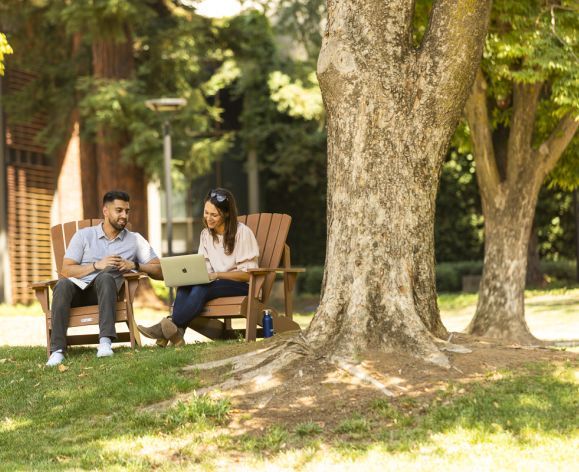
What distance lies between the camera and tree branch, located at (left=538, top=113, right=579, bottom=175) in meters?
13.0

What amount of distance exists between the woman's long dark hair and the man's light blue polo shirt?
674 mm

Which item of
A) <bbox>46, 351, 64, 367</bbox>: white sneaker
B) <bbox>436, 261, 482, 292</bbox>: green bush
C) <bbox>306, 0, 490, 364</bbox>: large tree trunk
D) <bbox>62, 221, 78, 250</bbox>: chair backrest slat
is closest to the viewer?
<bbox>306, 0, 490, 364</bbox>: large tree trunk

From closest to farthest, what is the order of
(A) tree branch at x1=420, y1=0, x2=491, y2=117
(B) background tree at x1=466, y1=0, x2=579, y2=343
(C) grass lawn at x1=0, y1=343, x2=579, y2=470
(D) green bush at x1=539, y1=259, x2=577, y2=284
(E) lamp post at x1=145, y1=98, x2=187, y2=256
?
(C) grass lawn at x1=0, y1=343, x2=579, y2=470 → (A) tree branch at x1=420, y1=0, x2=491, y2=117 → (B) background tree at x1=466, y1=0, x2=579, y2=343 → (E) lamp post at x1=145, y1=98, x2=187, y2=256 → (D) green bush at x1=539, y1=259, x2=577, y2=284

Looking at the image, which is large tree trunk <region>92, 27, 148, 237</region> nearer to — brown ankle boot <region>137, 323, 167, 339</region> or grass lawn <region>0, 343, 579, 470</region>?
brown ankle boot <region>137, 323, 167, 339</region>

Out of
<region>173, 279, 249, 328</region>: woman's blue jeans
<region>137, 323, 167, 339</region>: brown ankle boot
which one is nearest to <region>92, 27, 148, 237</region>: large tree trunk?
<region>137, 323, 167, 339</region>: brown ankle boot

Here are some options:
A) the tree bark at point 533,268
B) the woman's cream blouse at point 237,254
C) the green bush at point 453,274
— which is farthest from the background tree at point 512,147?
the green bush at point 453,274

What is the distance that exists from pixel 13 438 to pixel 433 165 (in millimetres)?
3245

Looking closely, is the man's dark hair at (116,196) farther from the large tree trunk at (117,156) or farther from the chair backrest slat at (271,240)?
the large tree trunk at (117,156)

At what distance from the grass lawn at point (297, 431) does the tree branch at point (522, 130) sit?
6144mm

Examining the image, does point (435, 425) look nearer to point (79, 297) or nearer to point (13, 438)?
point (13, 438)

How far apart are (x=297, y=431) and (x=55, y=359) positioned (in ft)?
10.0

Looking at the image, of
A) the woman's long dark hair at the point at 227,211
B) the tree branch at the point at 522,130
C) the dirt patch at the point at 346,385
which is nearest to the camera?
the dirt patch at the point at 346,385

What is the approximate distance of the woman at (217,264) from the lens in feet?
30.4

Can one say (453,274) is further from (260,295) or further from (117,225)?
(117,225)
